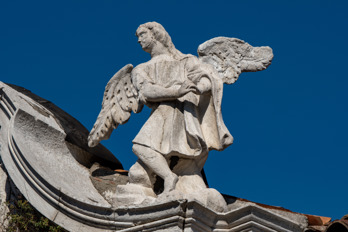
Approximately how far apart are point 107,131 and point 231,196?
142cm

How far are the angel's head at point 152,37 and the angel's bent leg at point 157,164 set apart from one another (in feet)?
3.71

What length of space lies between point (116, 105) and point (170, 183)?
4.40 feet

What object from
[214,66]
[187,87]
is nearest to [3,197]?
[187,87]

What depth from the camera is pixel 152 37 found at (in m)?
10.7

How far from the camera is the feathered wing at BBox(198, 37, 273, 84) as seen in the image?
423 inches

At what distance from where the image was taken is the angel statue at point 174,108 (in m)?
10.1

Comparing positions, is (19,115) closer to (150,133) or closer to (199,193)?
(150,133)

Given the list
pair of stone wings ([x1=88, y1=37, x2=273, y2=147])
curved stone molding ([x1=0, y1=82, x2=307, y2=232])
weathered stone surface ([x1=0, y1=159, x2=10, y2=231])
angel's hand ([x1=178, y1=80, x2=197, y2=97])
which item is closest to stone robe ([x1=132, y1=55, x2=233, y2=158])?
angel's hand ([x1=178, y1=80, x2=197, y2=97])

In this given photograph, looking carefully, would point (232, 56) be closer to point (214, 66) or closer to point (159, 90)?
point (214, 66)

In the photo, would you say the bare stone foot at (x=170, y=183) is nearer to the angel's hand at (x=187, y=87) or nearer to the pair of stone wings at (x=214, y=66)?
the angel's hand at (x=187, y=87)

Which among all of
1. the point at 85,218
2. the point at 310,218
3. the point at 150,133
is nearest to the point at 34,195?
the point at 85,218

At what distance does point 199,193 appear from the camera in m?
9.74

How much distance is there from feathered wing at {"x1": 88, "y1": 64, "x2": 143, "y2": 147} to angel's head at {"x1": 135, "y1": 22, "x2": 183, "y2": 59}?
29cm

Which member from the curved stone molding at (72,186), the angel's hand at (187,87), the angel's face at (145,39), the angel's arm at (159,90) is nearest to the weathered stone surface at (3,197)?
the curved stone molding at (72,186)
